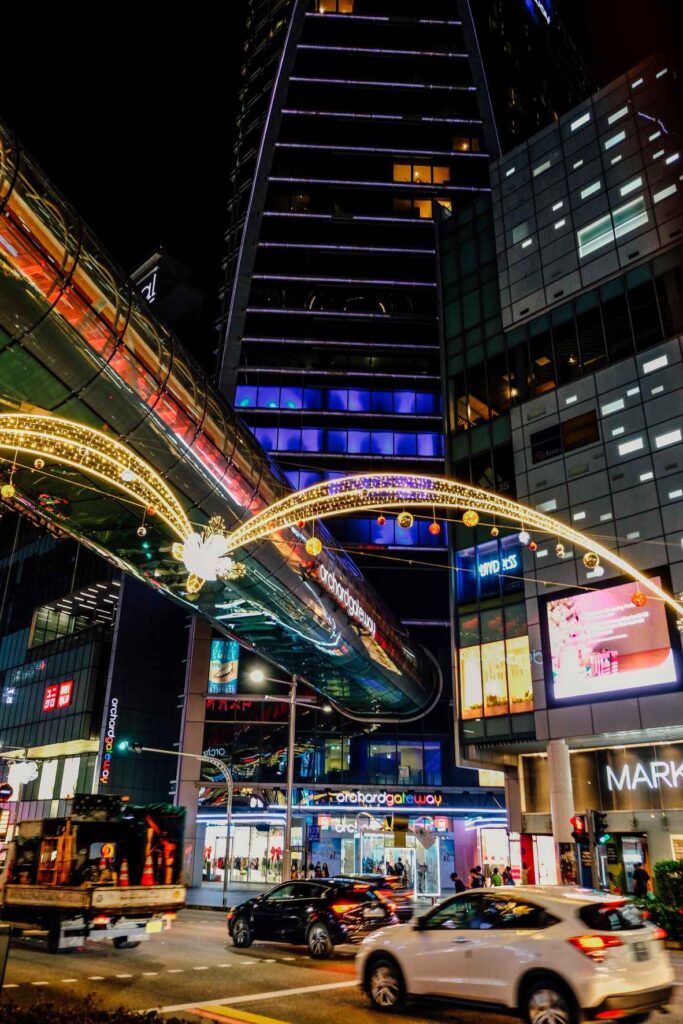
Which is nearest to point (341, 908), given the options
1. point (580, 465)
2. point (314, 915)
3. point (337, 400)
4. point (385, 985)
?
point (314, 915)

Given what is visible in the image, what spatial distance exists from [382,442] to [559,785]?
1215 inches

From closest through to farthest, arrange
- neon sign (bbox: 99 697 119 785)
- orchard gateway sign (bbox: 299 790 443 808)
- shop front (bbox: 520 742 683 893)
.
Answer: shop front (bbox: 520 742 683 893) < orchard gateway sign (bbox: 299 790 443 808) < neon sign (bbox: 99 697 119 785)

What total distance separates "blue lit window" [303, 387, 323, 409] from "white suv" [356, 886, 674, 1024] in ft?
160

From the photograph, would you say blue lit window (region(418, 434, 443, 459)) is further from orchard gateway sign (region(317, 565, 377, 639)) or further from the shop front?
the shop front

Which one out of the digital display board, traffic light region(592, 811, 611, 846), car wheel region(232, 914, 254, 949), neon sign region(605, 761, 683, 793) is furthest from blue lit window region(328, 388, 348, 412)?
car wheel region(232, 914, 254, 949)

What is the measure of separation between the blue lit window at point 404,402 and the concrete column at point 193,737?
73.4 feet

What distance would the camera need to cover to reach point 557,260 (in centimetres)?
3738

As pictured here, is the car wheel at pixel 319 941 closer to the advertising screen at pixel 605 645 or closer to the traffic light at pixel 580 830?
the traffic light at pixel 580 830

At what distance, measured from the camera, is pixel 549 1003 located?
27.0 feet

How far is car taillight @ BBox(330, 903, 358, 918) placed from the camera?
16.0 meters

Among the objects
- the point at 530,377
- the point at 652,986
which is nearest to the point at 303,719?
the point at 530,377

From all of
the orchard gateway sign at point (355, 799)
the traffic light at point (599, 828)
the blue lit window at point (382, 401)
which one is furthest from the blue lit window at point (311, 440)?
the traffic light at point (599, 828)

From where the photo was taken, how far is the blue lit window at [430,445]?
55.8 m

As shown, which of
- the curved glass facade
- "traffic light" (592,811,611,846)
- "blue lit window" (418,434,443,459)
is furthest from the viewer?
"blue lit window" (418,434,443,459)
